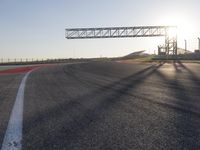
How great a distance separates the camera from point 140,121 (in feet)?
22.5

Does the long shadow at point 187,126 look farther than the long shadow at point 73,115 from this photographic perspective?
No

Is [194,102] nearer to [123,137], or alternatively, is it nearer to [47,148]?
[123,137]

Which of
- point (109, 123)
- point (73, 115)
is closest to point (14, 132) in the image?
point (109, 123)

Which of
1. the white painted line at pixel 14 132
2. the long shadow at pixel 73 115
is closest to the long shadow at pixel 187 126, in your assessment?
the long shadow at pixel 73 115

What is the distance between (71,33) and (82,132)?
3530 inches

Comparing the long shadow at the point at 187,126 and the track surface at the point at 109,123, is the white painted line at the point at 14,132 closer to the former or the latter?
the track surface at the point at 109,123

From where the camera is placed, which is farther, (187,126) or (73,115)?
(73,115)

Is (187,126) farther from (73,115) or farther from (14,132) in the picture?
(14,132)

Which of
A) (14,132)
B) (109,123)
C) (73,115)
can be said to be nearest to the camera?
(14,132)

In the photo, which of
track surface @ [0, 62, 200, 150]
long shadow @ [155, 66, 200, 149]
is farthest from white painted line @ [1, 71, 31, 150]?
long shadow @ [155, 66, 200, 149]

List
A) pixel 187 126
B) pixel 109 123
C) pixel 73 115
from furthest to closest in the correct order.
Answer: pixel 73 115 < pixel 109 123 < pixel 187 126

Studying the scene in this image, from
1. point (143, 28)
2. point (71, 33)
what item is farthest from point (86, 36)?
point (143, 28)

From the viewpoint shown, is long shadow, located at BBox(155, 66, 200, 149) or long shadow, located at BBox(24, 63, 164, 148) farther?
long shadow, located at BBox(24, 63, 164, 148)

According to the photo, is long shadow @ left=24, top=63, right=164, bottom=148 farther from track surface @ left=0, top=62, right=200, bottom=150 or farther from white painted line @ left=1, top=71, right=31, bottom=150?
white painted line @ left=1, top=71, right=31, bottom=150
